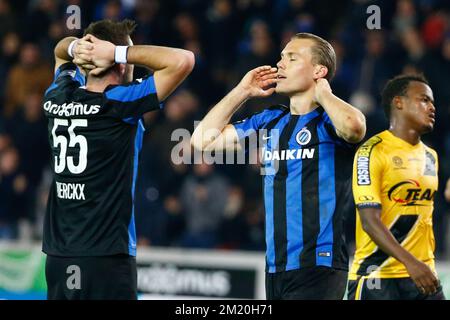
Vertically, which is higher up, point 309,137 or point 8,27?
point 8,27

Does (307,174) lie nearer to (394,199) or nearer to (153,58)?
(394,199)

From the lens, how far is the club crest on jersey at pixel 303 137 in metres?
5.28

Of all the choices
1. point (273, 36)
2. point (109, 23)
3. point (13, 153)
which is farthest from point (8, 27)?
point (109, 23)

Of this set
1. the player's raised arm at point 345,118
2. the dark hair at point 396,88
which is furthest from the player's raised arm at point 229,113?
the dark hair at point 396,88

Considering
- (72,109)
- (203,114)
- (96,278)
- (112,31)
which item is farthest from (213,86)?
(96,278)

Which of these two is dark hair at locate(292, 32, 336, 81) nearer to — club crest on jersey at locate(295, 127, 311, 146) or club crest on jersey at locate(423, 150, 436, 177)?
club crest on jersey at locate(295, 127, 311, 146)

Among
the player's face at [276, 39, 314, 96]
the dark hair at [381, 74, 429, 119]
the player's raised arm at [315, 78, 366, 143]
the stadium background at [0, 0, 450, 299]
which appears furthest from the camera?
the stadium background at [0, 0, 450, 299]

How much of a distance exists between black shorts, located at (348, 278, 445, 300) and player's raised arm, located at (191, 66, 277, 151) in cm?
118

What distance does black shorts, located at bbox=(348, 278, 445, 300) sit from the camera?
5.64 m

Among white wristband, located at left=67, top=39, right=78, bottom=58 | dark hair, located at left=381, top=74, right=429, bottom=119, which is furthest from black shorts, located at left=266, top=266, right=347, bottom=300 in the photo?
white wristband, located at left=67, top=39, right=78, bottom=58

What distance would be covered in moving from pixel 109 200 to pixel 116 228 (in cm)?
16
